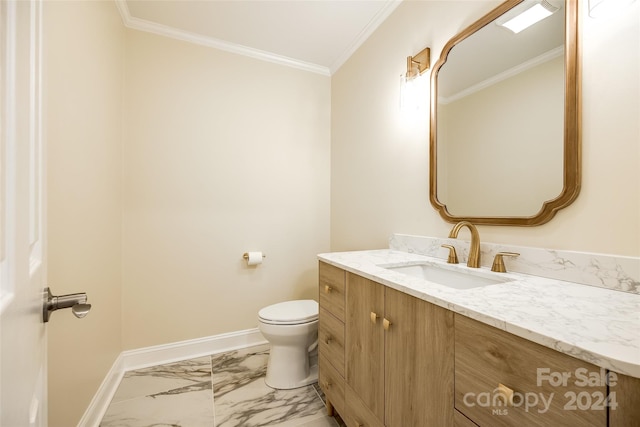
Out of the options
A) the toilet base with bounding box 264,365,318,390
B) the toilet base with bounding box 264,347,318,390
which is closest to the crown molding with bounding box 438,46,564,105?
the toilet base with bounding box 264,347,318,390

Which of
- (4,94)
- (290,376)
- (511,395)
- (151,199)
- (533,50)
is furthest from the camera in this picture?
(151,199)

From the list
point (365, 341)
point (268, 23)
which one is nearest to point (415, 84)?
point (268, 23)

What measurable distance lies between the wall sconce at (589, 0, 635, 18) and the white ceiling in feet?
3.80

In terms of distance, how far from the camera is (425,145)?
5.06ft

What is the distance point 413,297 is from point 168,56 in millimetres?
2423

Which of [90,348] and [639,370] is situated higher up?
[639,370]

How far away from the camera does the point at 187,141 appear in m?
2.07

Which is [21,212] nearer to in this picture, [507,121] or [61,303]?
[61,303]

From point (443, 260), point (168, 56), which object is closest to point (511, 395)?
point (443, 260)

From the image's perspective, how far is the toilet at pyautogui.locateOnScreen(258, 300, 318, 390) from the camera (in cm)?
165

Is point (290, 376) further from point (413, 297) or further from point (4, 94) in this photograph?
point (4, 94)

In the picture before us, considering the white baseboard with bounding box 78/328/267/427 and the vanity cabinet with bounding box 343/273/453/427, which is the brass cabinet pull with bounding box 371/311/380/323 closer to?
the vanity cabinet with bounding box 343/273/453/427

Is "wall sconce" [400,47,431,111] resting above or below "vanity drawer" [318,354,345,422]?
above

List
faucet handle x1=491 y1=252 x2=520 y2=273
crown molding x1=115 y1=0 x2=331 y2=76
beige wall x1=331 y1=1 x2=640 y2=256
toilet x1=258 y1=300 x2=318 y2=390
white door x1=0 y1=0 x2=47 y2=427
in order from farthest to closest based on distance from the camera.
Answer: crown molding x1=115 y1=0 x2=331 y2=76
toilet x1=258 y1=300 x2=318 y2=390
faucet handle x1=491 y1=252 x2=520 y2=273
beige wall x1=331 y1=1 x2=640 y2=256
white door x1=0 y1=0 x2=47 y2=427
